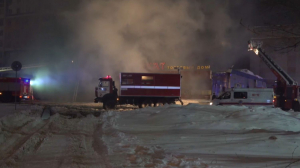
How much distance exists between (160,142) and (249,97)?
10.5m

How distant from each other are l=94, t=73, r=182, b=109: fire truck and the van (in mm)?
4190

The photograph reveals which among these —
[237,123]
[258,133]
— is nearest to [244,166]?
[258,133]

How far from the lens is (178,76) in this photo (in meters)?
18.7

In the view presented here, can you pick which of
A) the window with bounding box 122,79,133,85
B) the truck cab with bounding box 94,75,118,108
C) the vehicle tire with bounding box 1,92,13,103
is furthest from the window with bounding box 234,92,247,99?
the vehicle tire with bounding box 1,92,13,103

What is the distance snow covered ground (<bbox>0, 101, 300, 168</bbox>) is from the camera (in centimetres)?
480

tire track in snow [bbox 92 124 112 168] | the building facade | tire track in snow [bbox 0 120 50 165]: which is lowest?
tire track in snow [bbox 0 120 50 165]

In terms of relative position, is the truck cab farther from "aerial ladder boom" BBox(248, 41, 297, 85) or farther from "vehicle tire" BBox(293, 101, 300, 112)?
"vehicle tire" BBox(293, 101, 300, 112)

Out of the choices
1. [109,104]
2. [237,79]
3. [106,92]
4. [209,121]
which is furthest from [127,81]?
[237,79]

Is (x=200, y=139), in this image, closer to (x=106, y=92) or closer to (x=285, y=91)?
(x=106, y=92)

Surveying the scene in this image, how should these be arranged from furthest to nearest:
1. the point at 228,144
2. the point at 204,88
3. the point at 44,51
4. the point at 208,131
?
the point at 44,51
the point at 204,88
the point at 208,131
the point at 228,144

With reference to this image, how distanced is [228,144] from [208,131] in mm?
1335

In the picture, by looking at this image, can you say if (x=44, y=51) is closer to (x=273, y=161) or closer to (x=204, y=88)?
(x=204, y=88)

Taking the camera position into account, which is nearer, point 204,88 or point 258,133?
point 258,133

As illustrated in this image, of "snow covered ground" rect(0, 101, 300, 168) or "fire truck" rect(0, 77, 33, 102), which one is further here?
"fire truck" rect(0, 77, 33, 102)
